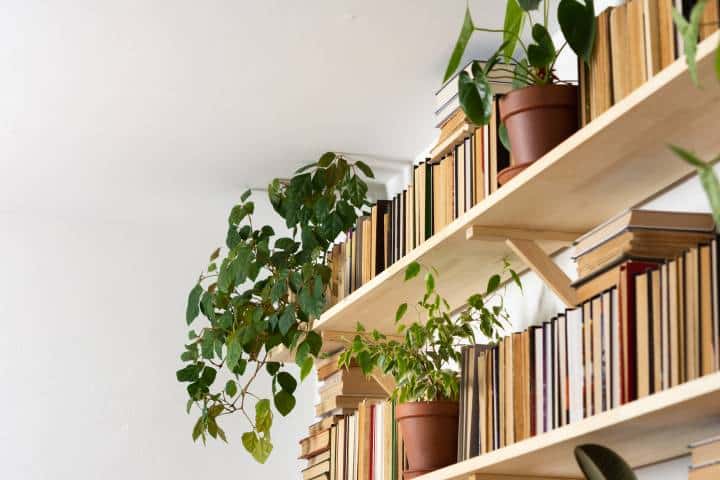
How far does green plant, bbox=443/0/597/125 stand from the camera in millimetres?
1892

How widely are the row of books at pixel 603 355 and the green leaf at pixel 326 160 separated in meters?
1.23

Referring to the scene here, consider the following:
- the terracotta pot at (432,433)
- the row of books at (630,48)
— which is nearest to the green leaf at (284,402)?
the terracotta pot at (432,433)

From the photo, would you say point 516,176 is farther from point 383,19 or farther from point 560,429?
point 383,19

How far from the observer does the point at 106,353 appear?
4176mm

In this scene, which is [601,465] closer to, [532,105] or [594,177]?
[594,177]

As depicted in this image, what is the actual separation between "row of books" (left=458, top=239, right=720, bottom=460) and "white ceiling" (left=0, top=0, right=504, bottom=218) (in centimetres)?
98

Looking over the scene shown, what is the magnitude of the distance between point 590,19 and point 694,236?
428 mm

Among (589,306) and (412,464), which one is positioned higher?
(589,306)

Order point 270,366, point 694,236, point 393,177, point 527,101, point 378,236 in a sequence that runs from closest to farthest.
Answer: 1. point 694,236
2. point 527,101
3. point 378,236
4. point 270,366
5. point 393,177

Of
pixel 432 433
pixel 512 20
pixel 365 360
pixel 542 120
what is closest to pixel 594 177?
pixel 542 120

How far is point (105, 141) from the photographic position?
3.51 meters

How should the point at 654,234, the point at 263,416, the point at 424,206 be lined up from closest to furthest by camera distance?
the point at 654,234, the point at 424,206, the point at 263,416

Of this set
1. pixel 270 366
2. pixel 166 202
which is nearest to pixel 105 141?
pixel 166 202

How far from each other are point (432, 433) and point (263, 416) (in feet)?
3.94
